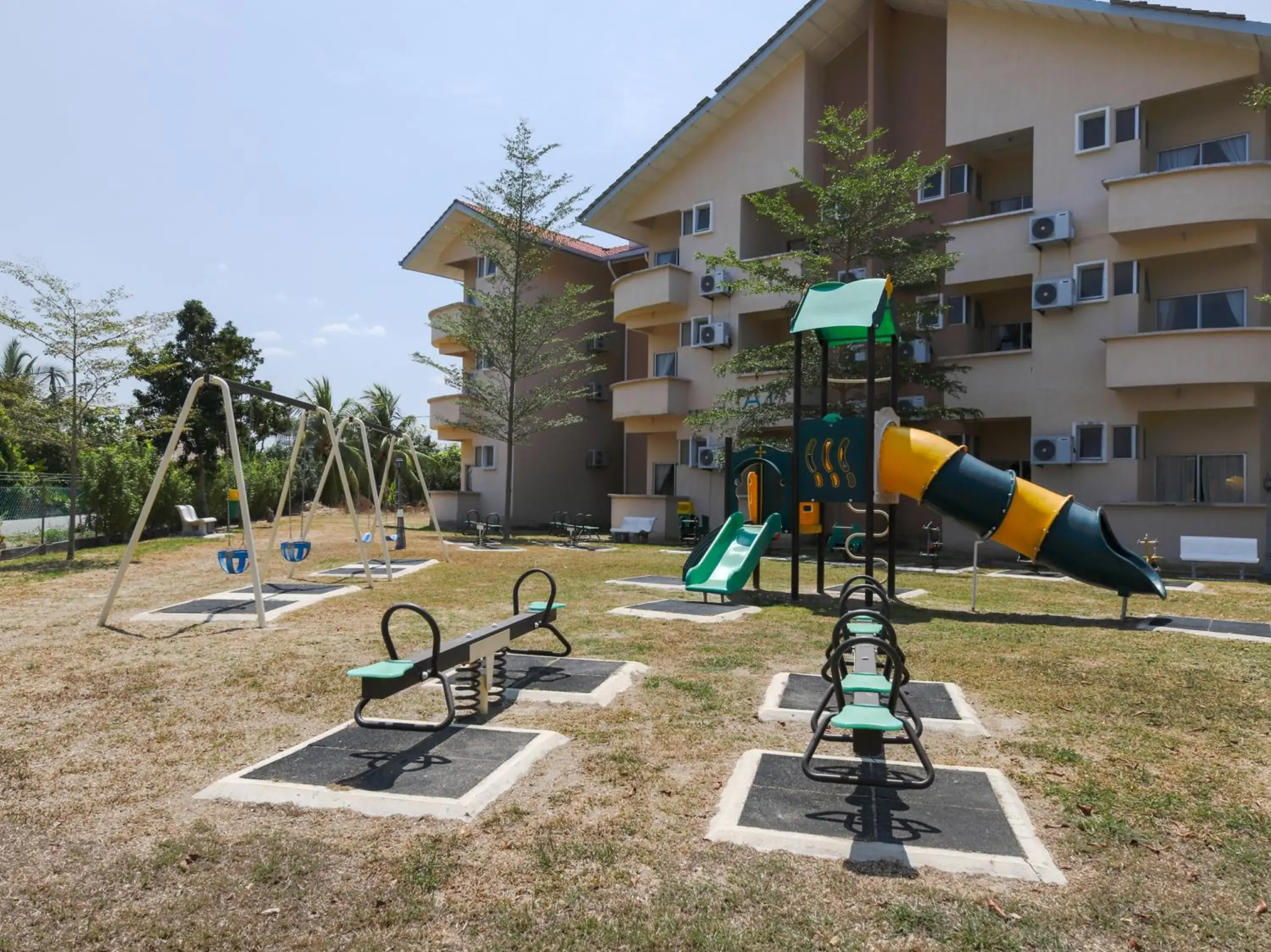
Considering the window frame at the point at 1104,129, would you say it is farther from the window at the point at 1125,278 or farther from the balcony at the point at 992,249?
Result: the window at the point at 1125,278

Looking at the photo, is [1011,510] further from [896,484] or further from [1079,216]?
[1079,216]

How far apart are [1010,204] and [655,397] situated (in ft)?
36.5

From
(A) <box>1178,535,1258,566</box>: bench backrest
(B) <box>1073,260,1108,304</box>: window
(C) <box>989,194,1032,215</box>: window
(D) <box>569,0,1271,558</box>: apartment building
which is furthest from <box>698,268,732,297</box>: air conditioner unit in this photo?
(A) <box>1178,535,1258,566</box>: bench backrest

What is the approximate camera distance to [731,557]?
517 inches

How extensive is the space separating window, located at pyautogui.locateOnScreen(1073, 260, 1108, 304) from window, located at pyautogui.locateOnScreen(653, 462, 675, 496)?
42.7 feet

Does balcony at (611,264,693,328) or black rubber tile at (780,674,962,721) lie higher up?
balcony at (611,264,693,328)

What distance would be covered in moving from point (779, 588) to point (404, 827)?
35.7 ft

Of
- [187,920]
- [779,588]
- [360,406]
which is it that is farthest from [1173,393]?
[360,406]

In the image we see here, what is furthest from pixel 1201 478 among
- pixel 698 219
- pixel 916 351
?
pixel 698 219

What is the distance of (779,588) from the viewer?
14602 millimetres

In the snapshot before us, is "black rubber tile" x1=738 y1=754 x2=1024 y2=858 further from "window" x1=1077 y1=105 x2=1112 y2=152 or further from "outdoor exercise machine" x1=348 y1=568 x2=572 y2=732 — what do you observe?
"window" x1=1077 y1=105 x2=1112 y2=152

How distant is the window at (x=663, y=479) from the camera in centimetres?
2920

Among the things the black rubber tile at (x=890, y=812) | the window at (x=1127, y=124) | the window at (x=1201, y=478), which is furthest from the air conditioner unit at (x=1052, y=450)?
the black rubber tile at (x=890, y=812)

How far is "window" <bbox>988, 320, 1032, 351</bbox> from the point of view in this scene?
906 inches
